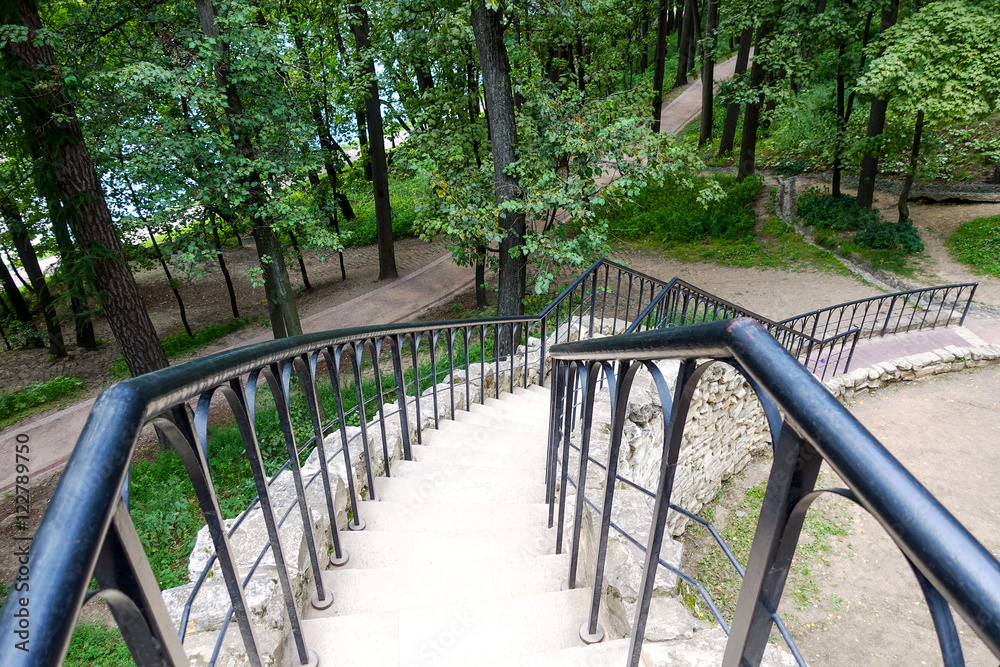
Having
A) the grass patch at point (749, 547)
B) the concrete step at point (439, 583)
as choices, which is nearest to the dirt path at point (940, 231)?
the grass patch at point (749, 547)

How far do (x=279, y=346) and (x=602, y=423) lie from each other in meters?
2.69

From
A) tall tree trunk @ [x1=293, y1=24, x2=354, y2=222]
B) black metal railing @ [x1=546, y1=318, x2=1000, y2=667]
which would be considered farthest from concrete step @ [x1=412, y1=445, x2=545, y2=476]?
tall tree trunk @ [x1=293, y1=24, x2=354, y2=222]

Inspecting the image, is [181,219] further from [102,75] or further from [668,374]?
[668,374]

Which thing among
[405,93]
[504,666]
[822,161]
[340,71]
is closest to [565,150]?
[340,71]

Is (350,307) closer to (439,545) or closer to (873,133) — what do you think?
(439,545)

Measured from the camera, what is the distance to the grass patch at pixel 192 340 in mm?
11508

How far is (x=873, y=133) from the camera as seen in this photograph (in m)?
11.7

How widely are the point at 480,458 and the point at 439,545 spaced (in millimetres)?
1176

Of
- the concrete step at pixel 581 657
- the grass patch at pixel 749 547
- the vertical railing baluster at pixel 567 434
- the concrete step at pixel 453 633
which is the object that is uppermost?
the vertical railing baluster at pixel 567 434

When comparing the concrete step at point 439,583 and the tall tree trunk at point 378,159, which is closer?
the concrete step at point 439,583

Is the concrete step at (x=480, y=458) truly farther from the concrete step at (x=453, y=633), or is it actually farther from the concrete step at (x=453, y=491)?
the concrete step at (x=453, y=633)

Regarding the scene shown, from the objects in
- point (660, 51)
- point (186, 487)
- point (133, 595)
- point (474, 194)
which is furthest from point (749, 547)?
point (660, 51)

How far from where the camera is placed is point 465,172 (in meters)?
8.06

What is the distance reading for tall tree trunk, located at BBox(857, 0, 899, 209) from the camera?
11078mm
